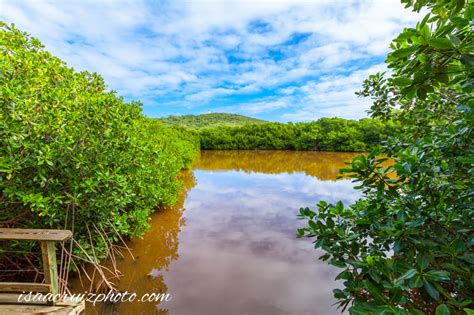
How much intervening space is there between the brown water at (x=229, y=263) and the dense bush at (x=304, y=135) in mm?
15133

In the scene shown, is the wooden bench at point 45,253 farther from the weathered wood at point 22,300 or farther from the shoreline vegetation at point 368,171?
the shoreline vegetation at point 368,171

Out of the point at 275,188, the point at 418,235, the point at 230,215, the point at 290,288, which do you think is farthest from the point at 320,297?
the point at 275,188

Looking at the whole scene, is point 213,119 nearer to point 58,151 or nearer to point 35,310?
point 58,151

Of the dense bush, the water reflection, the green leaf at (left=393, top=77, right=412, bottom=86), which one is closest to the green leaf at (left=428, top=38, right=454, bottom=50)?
the green leaf at (left=393, top=77, right=412, bottom=86)

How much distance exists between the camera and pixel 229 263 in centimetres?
Result: 391

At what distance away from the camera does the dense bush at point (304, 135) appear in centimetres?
2066

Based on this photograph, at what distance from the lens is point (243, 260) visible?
4.01m

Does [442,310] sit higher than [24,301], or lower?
higher

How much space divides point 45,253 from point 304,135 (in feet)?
74.8

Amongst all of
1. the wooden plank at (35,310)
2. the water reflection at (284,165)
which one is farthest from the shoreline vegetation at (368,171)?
the water reflection at (284,165)

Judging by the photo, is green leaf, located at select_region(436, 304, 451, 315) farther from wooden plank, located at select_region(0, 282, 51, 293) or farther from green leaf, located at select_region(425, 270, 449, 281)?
wooden plank, located at select_region(0, 282, 51, 293)

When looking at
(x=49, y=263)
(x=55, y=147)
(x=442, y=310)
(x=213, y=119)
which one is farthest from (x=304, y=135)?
(x=213, y=119)

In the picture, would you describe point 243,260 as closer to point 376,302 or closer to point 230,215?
point 230,215

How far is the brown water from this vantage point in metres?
2.97
